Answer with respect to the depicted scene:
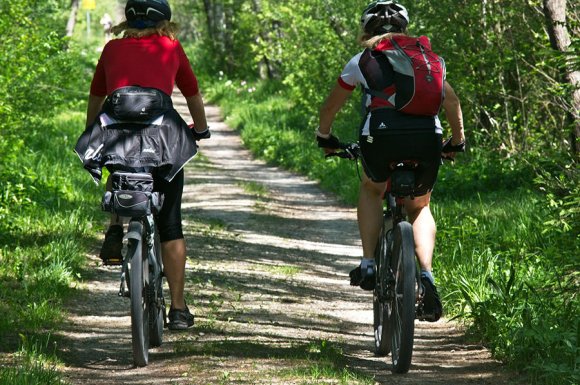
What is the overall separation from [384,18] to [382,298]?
156cm

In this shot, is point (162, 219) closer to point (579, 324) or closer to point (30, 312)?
point (30, 312)

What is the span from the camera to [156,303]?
5.60 metres

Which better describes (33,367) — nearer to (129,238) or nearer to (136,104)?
(129,238)

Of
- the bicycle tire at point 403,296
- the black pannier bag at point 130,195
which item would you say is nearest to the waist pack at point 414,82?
the bicycle tire at point 403,296

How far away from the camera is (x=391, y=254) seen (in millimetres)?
5543

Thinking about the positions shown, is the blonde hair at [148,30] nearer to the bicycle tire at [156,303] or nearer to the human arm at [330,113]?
the human arm at [330,113]

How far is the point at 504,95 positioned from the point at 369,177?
751 cm

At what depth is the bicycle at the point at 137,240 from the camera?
5.18 m

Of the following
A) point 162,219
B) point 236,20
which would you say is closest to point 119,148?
point 162,219

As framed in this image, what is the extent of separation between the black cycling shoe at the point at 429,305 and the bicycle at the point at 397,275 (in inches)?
1.1

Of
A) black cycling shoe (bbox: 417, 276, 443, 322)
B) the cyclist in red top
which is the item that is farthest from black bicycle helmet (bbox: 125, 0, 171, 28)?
black cycling shoe (bbox: 417, 276, 443, 322)

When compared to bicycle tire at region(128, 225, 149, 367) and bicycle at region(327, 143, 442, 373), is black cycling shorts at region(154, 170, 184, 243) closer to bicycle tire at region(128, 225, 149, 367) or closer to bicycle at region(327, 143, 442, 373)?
bicycle tire at region(128, 225, 149, 367)

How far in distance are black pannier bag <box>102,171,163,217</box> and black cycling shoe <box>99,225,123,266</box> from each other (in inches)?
8.2

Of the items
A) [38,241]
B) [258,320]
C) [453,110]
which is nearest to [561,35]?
[453,110]
